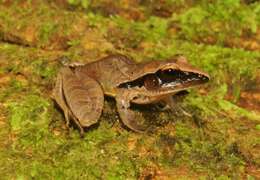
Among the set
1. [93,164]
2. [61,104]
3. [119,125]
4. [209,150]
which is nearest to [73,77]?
[61,104]

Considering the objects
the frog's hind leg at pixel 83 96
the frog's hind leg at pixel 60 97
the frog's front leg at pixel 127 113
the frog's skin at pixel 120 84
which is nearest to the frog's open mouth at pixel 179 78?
the frog's skin at pixel 120 84

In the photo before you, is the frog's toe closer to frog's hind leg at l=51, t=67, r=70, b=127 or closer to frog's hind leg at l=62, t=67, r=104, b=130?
frog's hind leg at l=62, t=67, r=104, b=130

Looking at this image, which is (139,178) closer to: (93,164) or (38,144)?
(93,164)

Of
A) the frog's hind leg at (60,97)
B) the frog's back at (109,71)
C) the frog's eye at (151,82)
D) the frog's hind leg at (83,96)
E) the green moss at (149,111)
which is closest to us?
the green moss at (149,111)

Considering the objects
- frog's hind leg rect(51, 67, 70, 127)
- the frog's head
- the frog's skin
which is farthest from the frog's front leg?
frog's hind leg rect(51, 67, 70, 127)

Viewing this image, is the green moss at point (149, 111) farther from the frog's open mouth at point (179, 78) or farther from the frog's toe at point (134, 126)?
the frog's open mouth at point (179, 78)
